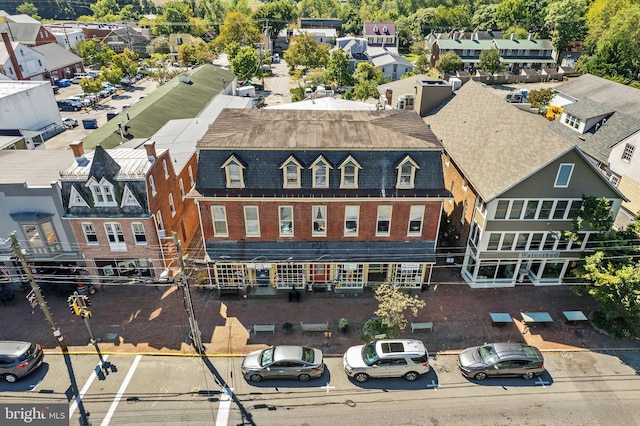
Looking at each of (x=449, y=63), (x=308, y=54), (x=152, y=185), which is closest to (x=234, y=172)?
(x=152, y=185)

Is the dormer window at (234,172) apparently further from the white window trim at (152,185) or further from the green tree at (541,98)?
the green tree at (541,98)

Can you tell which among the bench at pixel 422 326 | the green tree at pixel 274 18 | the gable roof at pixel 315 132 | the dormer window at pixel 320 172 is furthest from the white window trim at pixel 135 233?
the green tree at pixel 274 18

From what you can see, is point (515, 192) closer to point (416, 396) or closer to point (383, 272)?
point (383, 272)

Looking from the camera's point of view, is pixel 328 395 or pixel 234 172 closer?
pixel 328 395

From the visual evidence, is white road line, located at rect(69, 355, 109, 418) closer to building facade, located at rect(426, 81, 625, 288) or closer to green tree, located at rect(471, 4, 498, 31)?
building facade, located at rect(426, 81, 625, 288)

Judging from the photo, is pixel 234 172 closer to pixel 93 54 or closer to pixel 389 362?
pixel 389 362

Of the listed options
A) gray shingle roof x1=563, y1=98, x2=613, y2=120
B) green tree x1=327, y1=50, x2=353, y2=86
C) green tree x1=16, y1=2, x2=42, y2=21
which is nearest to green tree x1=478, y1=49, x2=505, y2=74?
green tree x1=327, y1=50, x2=353, y2=86
